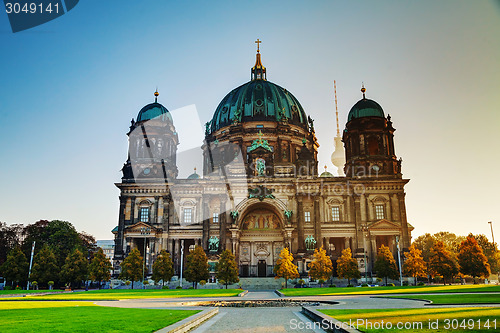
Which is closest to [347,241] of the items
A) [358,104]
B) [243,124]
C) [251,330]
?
[358,104]

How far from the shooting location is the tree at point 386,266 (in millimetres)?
54656

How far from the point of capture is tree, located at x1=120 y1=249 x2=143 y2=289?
181ft

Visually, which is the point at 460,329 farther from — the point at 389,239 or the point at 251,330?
the point at 389,239

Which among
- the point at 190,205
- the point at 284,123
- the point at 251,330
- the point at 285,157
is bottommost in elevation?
the point at 251,330

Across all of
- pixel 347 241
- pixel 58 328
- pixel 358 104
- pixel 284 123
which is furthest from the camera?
pixel 284 123

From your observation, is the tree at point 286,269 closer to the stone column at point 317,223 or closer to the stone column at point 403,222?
the stone column at point 317,223

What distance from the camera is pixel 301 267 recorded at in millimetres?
59594

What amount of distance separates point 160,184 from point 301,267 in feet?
81.9

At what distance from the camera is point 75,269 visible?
2351 inches

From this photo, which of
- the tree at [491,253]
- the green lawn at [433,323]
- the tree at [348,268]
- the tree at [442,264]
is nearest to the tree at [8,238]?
the tree at [348,268]

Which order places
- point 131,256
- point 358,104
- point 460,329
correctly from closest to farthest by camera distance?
point 460,329 → point 131,256 → point 358,104

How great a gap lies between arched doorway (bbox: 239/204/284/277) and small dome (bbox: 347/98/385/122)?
824 inches

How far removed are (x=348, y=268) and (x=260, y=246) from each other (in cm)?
1556

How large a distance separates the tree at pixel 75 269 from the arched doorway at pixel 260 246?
22882 mm
